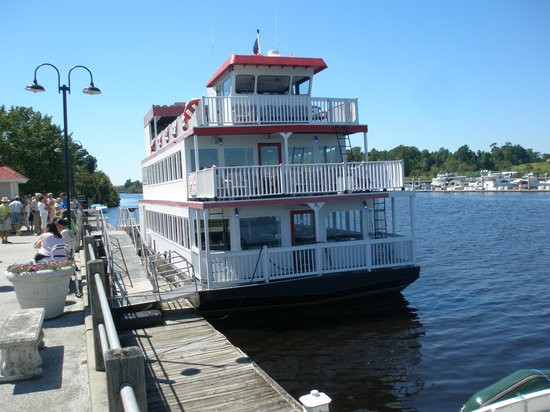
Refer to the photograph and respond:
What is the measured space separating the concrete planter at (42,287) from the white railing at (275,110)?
7.02 m

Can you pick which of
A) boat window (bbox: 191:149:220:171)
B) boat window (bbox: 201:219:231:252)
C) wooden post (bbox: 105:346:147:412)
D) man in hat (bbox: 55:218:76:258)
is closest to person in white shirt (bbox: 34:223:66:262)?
man in hat (bbox: 55:218:76:258)

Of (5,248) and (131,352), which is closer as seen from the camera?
(131,352)

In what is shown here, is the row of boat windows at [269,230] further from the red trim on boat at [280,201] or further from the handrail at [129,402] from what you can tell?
the handrail at [129,402]

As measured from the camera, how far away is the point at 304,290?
14148 millimetres

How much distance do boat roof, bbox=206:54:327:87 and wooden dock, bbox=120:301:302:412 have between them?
28.4ft

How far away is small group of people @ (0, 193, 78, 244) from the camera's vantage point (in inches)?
856

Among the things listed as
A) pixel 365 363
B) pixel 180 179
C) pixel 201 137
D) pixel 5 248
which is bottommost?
pixel 365 363

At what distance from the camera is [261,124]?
1546 cm

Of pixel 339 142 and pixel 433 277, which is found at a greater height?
pixel 339 142

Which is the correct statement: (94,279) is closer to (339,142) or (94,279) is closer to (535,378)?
(535,378)

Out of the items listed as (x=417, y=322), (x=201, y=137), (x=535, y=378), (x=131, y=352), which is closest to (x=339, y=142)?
(x=201, y=137)

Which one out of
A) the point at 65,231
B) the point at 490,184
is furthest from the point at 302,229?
the point at 490,184

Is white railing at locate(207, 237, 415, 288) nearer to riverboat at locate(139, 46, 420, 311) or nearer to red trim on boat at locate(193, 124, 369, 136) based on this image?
riverboat at locate(139, 46, 420, 311)

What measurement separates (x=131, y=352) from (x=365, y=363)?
875 centimetres
